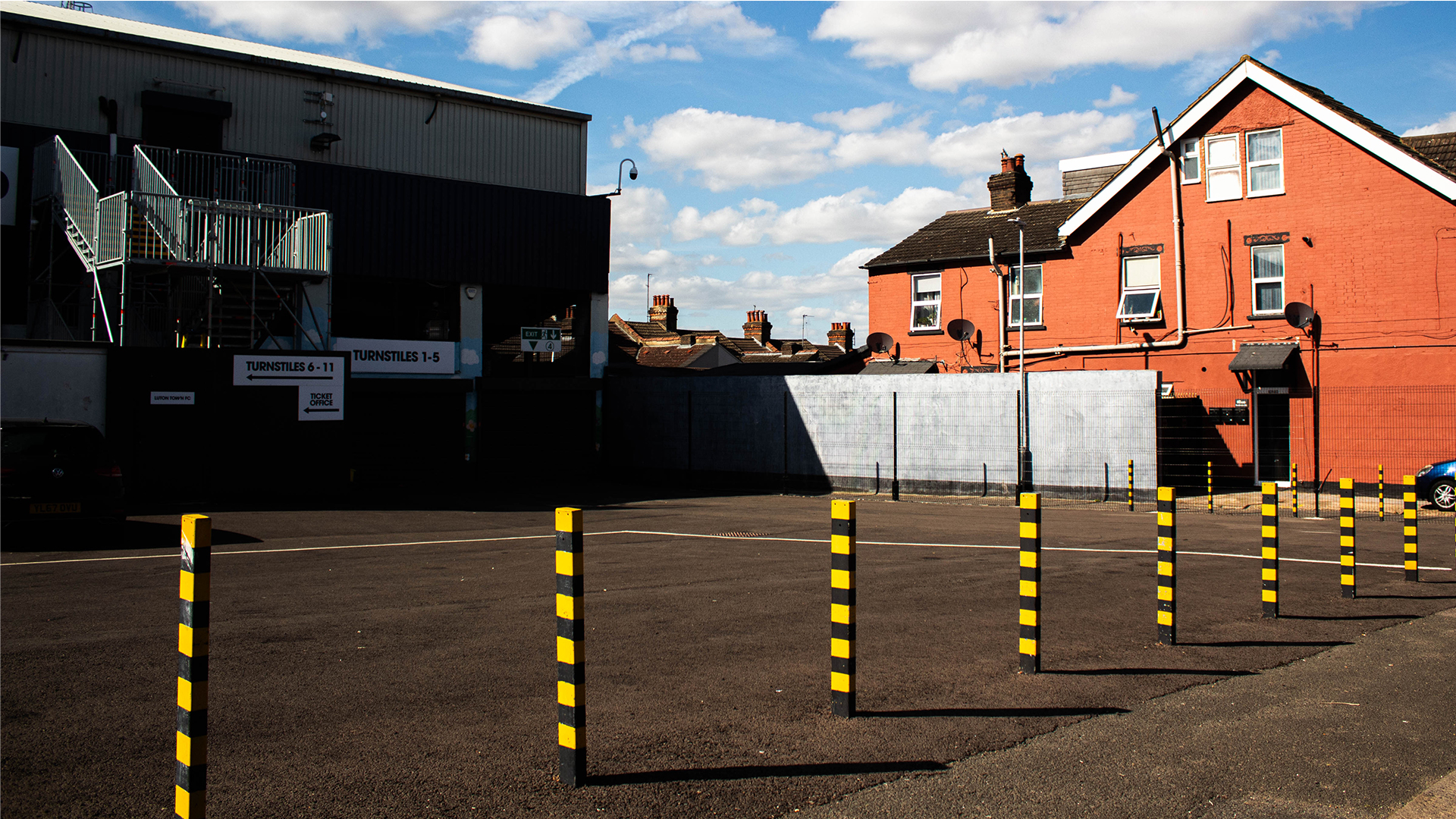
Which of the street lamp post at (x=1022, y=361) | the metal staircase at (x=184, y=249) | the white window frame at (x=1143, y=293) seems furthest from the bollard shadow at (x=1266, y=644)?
the white window frame at (x=1143, y=293)

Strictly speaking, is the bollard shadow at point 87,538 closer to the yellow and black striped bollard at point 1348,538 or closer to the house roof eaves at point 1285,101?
the yellow and black striped bollard at point 1348,538

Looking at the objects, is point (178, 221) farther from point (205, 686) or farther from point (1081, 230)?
point (1081, 230)

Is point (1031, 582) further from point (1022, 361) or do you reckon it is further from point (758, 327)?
point (758, 327)

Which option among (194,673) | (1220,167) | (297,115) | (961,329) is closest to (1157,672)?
(194,673)

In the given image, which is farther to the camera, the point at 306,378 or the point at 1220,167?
the point at 1220,167

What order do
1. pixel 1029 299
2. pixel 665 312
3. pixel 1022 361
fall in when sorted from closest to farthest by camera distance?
pixel 1022 361, pixel 1029 299, pixel 665 312

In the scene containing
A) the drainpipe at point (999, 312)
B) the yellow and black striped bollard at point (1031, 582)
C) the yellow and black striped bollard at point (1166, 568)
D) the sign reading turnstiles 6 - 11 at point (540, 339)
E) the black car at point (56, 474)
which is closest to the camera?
the yellow and black striped bollard at point (1031, 582)

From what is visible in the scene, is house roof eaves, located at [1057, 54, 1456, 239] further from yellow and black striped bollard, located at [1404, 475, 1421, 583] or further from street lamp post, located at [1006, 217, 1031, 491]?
yellow and black striped bollard, located at [1404, 475, 1421, 583]

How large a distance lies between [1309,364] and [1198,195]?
16.5 ft

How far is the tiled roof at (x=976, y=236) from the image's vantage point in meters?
29.0

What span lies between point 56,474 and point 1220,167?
81.5ft

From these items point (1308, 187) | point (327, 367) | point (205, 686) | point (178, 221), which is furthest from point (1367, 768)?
point (1308, 187)

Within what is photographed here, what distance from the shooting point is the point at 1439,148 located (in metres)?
24.4

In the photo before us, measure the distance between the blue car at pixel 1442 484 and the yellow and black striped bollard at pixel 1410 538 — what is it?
985cm
